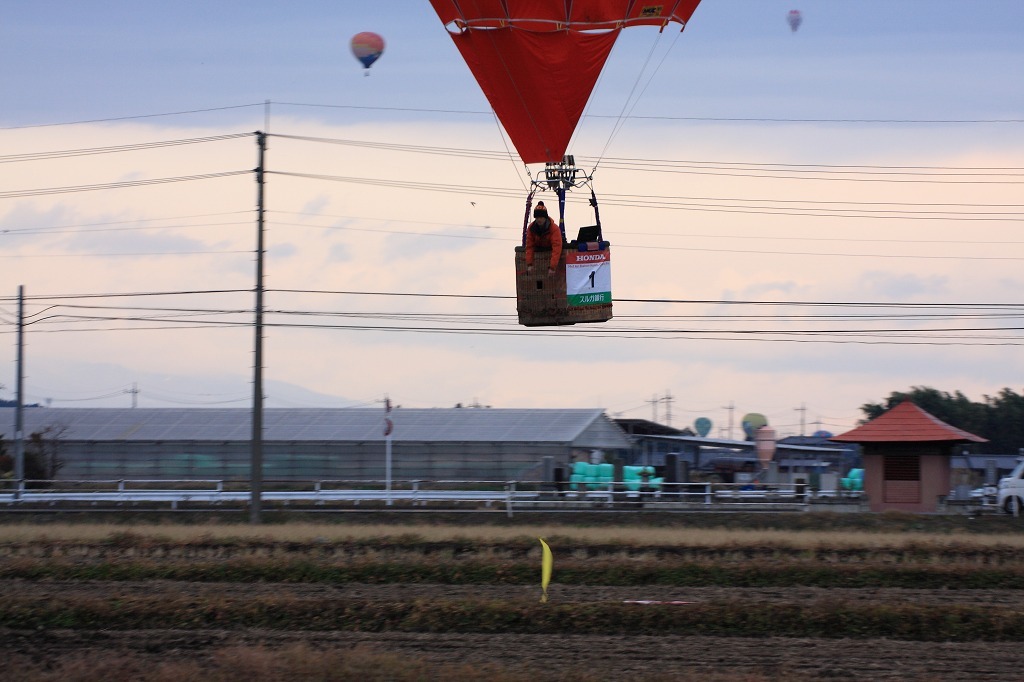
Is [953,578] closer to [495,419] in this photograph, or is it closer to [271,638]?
[271,638]

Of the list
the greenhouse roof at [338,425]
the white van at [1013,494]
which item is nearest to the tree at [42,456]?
the greenhouse roof at [338,425]

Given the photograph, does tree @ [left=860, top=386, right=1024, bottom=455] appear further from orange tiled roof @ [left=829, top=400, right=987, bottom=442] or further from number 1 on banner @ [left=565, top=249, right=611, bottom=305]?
number 1 on banner @ [left=565, top=249, right=611, bottom=305]

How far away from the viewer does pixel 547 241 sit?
16125mm

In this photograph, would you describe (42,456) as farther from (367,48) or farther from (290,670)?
(290,670)

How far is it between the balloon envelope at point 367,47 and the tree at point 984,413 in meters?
65.5

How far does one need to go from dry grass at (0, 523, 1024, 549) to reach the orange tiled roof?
7.52m

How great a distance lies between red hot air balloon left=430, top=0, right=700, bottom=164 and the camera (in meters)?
17.2

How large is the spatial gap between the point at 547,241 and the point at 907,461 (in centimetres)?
2482

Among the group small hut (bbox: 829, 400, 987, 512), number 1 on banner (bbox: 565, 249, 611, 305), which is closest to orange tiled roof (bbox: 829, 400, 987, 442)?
small hut (bbox: 829, 400, 987, 512)

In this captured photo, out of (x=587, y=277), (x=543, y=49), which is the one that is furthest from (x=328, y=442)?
(x=587, y=277)

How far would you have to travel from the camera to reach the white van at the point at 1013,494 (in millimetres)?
35812

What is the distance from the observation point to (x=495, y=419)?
51969mm

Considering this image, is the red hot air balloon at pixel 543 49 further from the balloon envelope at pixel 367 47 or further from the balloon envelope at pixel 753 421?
the balloon envelope at pixel 753 421

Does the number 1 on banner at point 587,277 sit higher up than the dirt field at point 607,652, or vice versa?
the number 1 on banner at point 587,277
